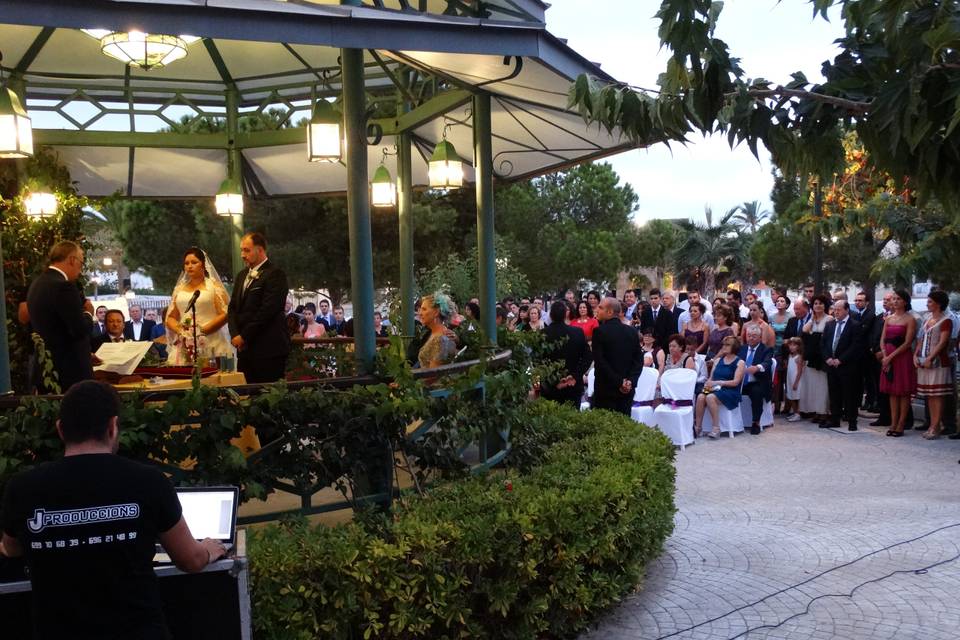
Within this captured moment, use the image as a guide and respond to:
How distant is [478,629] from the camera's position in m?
4.95

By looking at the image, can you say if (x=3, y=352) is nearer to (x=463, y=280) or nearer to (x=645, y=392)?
(x=645, y=392)

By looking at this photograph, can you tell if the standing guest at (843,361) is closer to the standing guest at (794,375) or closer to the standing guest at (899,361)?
the standing guest at (899,361)

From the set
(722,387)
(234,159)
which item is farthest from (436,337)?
(722,387)

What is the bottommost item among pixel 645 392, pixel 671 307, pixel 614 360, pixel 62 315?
pixel 645 392

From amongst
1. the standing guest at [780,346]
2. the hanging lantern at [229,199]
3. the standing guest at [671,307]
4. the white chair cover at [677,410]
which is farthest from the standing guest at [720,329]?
the hanging lantern at [229,199]

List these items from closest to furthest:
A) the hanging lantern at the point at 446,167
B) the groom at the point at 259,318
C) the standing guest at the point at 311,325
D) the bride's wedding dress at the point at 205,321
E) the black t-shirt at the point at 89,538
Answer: the black t-shirt at the point at 89,538, the groom at the point at 259,318, the bride's wedding dress at the point at 205,321, the hanging lantern at the point at 446,167, the standing guest at the point at 311,325

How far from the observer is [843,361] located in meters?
12.9

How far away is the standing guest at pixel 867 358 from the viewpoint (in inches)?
514

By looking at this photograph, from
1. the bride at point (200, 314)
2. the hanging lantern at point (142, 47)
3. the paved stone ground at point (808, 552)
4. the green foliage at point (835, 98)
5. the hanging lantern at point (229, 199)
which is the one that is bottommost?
the paved stone ground at point (808, 552)

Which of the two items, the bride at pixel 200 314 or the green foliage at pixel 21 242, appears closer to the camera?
the bride at pixel 200 314

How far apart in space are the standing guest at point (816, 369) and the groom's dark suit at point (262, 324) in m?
8.90

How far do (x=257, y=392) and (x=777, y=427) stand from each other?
32.7 feet

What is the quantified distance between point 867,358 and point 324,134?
30.3 feet

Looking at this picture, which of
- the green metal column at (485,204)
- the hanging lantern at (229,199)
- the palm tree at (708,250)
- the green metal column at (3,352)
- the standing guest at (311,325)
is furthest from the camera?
the palm tree at (708,250)
